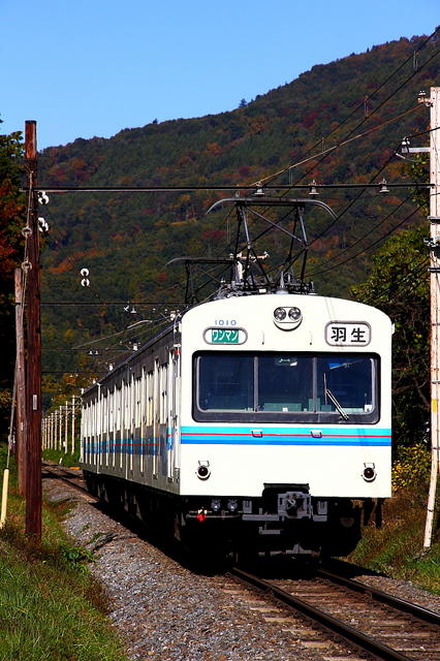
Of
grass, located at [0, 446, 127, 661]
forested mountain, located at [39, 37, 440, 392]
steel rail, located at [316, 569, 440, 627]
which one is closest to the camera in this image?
grass, located at [0, 446, 127, 661]

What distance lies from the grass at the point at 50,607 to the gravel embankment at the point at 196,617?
0.86ft

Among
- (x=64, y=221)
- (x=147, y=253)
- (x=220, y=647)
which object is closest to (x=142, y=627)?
(x=220, y=647)

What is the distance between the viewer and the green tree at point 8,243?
40.8m

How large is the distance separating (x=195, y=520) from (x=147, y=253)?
86.7m

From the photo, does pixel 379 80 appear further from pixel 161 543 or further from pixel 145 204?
pixel 161 543

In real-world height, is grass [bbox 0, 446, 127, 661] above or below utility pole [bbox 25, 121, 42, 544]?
below

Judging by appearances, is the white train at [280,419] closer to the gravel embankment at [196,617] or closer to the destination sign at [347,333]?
the destination sign at [347,333]

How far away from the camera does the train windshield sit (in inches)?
570

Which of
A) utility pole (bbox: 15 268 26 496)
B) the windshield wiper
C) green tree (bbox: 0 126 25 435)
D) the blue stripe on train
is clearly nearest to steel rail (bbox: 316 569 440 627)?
the blue stripe on train

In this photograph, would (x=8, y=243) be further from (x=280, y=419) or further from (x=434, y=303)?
(x=280, y=419)

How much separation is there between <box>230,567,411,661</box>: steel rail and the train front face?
0.99m

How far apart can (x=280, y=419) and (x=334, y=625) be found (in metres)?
4.08

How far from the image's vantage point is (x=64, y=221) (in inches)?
5630

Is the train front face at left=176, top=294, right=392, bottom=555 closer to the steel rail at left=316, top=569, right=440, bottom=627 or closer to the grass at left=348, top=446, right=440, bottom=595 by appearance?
the steel rail at left=316, top=569, right=440, bottom=627
